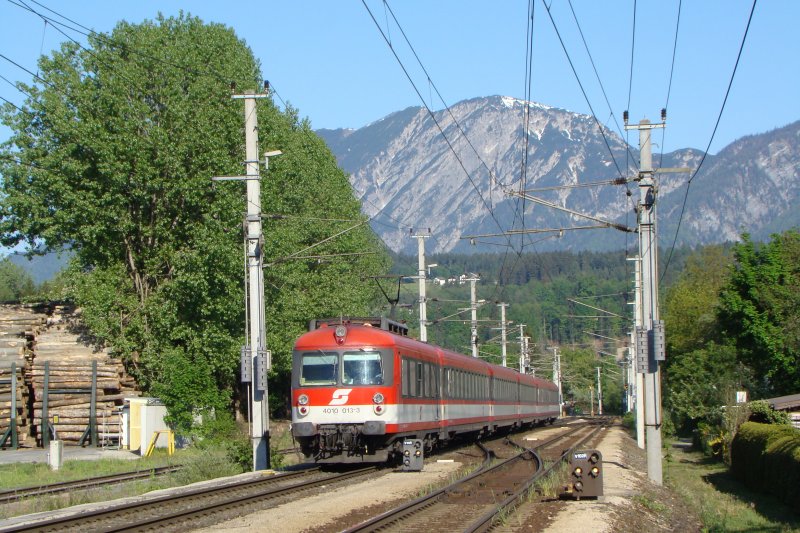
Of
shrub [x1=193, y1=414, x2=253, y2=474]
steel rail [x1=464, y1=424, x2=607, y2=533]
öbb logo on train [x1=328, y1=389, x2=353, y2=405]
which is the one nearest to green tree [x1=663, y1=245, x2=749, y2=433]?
shrub [x1=193, y1=414, x2=253, y2=474]

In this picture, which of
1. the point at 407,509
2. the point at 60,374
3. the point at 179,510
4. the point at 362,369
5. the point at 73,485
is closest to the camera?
the point at 407,509

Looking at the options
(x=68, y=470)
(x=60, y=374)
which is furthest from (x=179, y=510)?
(x=60, y=374)

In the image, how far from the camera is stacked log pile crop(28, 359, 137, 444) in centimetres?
3550

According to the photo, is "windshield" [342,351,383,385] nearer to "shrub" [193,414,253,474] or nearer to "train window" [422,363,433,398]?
"train window" [422,363,433,398]

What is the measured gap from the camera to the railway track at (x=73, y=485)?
1838 cm

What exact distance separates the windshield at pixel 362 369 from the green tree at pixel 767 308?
27235 mm

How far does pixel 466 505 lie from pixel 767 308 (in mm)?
33970

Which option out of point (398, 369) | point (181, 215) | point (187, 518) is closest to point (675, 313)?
point (181, 215)

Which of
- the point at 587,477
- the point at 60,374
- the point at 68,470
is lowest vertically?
the point at 68,470

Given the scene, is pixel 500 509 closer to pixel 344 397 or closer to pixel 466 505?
pixel 466 505

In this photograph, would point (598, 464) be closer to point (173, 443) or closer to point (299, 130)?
point (173, 443)

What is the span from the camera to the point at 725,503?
883 inches

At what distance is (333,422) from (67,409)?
1779cm

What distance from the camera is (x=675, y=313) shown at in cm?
7169
